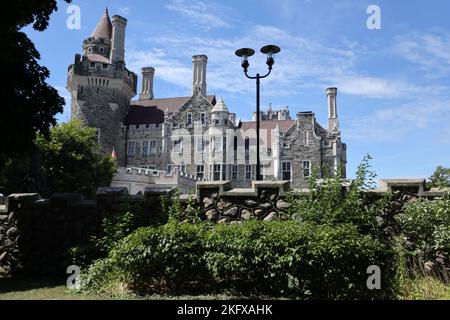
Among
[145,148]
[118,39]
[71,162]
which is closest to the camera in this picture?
[71,162]

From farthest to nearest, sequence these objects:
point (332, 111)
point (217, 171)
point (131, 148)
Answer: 1. point (131, 148)
2. point (332, 111)
3. point (217, 171)

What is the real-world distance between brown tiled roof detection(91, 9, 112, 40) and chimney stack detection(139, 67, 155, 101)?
8719mm

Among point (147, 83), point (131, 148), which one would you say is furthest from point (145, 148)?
point (147, 83)

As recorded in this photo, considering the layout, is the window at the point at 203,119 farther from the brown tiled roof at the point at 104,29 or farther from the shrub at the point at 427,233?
the shrub at the point at 427,233

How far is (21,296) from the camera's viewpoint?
25.9ft

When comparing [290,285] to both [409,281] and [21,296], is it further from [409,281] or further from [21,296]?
[21,296]

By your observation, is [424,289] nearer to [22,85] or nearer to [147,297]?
[147,297]

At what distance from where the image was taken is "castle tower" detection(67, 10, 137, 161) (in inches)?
2336

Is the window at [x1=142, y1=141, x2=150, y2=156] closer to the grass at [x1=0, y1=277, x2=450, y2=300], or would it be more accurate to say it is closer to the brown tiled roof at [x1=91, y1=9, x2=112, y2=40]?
the brown tiled roof at [x1=91, y1=9, x2=112, y2=40]

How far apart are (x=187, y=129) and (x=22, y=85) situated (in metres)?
49.1

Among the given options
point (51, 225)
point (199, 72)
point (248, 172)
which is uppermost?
point (199, 72)

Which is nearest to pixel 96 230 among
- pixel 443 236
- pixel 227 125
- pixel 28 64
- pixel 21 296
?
pixel 21 296

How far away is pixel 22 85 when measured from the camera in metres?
10.5
